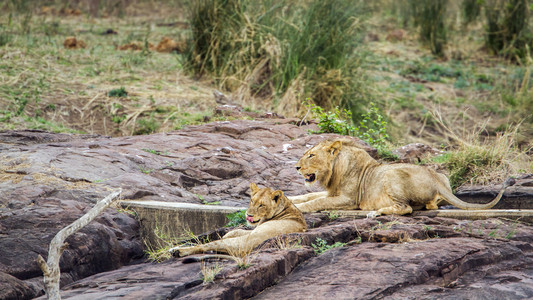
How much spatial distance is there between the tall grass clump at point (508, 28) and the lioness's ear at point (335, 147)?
498 inches

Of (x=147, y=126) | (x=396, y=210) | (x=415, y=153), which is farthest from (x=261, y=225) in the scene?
(x=147, y=126)

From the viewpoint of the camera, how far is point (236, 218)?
6.52 metres

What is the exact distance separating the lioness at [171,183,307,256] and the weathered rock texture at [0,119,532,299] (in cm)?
32

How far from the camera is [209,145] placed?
945cm

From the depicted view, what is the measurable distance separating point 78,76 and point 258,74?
13.2ft

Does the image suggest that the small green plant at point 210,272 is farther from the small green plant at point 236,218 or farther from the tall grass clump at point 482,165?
the tall grass clump at point 482,165

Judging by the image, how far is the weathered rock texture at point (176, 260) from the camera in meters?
4.42

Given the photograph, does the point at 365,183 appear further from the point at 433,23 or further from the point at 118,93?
the point at 433,23

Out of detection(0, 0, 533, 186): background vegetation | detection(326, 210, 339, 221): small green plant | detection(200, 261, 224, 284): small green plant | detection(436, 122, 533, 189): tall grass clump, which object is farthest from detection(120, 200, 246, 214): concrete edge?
detection(0, 0, 533, 186): background vegetation

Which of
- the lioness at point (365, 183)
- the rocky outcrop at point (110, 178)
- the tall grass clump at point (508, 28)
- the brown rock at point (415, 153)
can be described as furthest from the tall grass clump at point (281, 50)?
the tall grass clump at point (508, 28)

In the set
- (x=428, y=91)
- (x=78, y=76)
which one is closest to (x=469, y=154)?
(x=428, y=91)

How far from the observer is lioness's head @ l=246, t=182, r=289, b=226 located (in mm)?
5859

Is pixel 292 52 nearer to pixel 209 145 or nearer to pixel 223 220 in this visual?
pixel 209 145

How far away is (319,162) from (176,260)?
219 centimetres
